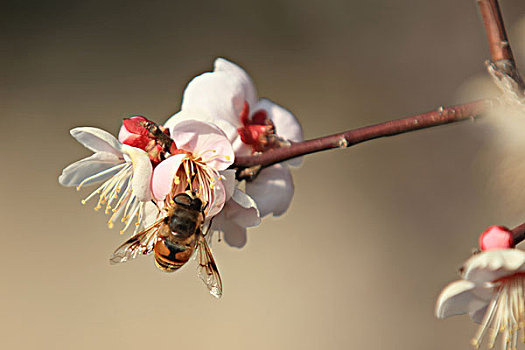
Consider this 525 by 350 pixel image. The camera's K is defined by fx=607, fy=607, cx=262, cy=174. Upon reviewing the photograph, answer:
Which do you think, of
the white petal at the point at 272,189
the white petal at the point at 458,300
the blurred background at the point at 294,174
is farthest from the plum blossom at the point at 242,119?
the blurred background at the point at 294,174

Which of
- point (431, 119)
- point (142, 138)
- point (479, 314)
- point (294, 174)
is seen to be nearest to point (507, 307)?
point (479, 314)

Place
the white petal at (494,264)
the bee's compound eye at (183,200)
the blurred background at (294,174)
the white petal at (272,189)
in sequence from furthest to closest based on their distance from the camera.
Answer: the blurred background at (294,174) < the white petal at (272,189) < the bee's compound eye at (183,200) < the white petal at (494,264)

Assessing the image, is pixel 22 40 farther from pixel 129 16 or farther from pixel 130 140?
pixel 130 140

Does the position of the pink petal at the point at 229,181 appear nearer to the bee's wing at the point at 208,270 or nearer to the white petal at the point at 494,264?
the bee's wing at the point at 208,270

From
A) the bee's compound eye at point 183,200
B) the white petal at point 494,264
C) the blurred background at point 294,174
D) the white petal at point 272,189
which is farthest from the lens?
the blurred background at point 294,174

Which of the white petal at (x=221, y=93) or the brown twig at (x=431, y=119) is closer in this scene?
the brown twig at (x=431, y=119)

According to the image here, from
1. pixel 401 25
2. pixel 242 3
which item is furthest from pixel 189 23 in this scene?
pixel 401 25

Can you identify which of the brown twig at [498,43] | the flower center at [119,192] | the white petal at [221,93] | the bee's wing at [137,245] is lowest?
the bee's wing at [137,245]

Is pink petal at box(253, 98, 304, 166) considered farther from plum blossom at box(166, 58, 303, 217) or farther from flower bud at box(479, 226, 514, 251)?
flower bud at box(479, 226, 514, 251)
